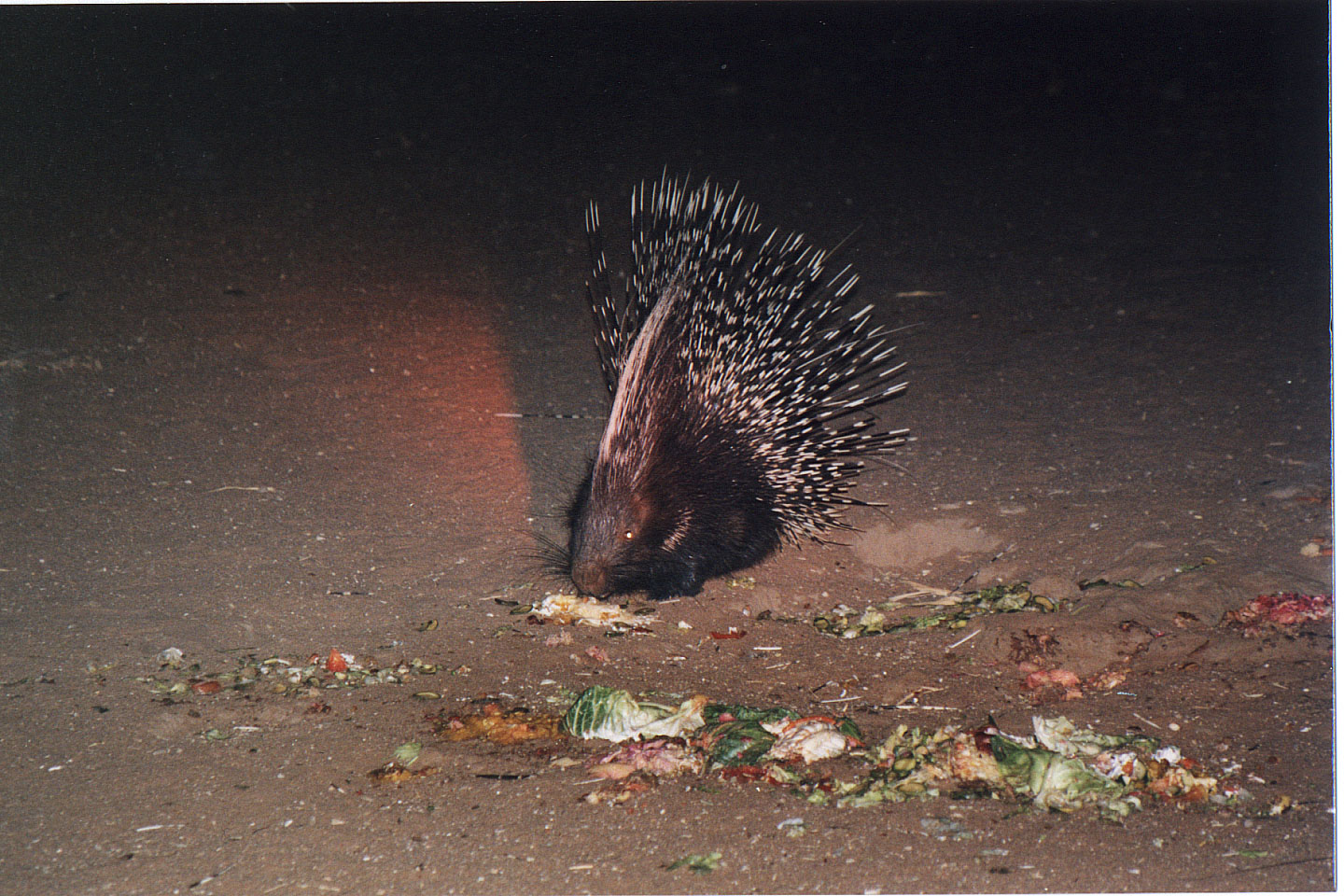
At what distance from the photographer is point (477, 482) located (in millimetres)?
3365

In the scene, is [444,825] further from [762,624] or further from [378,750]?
[762,624]

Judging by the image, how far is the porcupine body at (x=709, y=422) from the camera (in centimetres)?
285

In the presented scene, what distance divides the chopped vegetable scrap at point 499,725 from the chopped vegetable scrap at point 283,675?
250 mm

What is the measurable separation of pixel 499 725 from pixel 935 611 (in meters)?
1.19

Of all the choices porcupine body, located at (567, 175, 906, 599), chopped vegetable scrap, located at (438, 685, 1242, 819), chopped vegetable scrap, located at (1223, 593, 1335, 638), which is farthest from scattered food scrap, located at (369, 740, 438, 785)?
chopped vegetable scrap, located at (1223, 593, 1335, 638)

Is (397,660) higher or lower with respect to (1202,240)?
lower

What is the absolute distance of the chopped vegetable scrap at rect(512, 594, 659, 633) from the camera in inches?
104

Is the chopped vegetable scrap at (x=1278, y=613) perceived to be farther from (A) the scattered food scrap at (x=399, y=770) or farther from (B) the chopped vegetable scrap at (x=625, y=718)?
(A) the scattered food scrap at (x=399, y=770)

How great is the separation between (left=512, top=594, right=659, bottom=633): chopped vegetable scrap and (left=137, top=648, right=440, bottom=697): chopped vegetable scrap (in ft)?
1.27

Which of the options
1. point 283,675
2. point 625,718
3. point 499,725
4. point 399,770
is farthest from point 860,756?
point 283,675

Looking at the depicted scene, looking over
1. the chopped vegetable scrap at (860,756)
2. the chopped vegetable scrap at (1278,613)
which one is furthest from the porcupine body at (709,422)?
the chopped vegetable scrap at (1278,613)

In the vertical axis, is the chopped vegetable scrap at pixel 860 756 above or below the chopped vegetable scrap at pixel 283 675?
below

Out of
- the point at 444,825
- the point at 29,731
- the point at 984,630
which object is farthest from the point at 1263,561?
the point at 29,731

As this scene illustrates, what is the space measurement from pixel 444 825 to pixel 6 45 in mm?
2788
